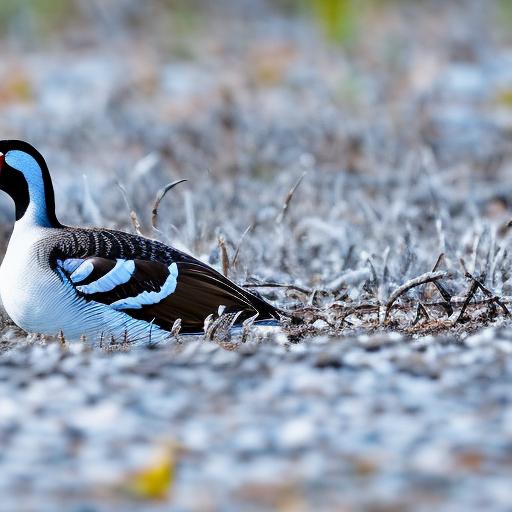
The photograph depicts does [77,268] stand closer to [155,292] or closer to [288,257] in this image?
[155,292]

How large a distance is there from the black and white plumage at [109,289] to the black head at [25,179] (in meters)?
0.20

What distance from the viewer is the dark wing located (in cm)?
497

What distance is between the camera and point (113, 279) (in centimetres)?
500

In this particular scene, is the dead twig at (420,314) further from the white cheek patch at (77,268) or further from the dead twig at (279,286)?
the white cheek patch at (77,268)

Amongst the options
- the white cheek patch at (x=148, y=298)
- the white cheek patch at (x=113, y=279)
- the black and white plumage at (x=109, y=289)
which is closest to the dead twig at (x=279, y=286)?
the black and white plumage at (x=109, y=289)

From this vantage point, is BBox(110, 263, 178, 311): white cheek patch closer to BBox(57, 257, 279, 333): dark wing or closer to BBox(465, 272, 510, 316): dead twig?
BBox(57, 257, 279, 333): dark wing

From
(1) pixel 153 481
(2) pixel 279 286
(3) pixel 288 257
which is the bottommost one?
(3) pixel 288 257

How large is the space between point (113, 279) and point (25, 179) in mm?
735

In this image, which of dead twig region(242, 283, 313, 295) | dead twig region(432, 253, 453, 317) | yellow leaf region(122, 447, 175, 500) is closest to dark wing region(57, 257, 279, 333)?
dead twig region(242, 283, 313, 295)

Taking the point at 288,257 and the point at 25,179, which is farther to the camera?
the point at 288,257

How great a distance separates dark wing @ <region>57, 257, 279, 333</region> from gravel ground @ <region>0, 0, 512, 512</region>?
14 cm

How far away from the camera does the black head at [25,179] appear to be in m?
5.39

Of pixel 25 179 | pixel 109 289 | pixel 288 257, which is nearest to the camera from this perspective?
pixel 109 289

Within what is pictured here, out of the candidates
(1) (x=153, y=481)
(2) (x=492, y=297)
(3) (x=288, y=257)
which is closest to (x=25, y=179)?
(3) (x=288, y=257)
